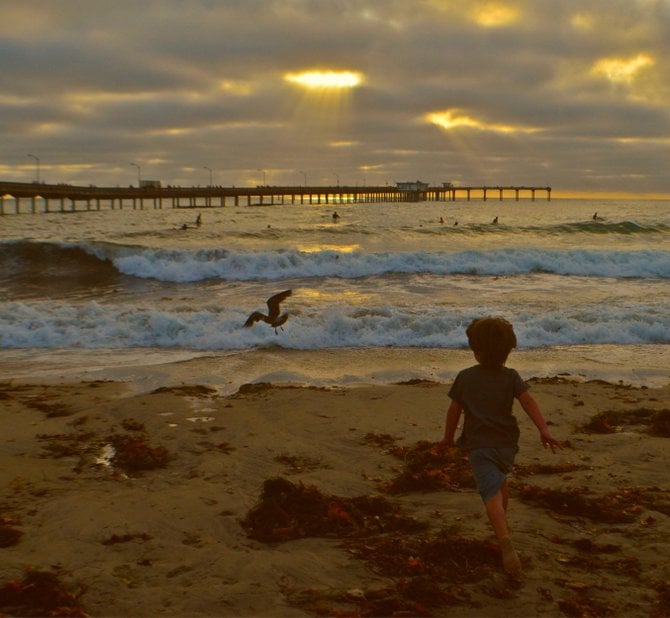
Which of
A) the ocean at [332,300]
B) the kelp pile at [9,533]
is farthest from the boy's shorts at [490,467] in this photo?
the ocean at [332,300]

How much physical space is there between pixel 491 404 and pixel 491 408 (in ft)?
0.08

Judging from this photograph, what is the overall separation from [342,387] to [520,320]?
20.5ft

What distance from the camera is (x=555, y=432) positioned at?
7355 mm

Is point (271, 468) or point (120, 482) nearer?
point (120, 482)

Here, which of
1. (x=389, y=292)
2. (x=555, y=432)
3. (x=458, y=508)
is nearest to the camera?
(x=458, y=508)

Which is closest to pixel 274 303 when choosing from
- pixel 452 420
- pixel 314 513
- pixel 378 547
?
pixel 314 513

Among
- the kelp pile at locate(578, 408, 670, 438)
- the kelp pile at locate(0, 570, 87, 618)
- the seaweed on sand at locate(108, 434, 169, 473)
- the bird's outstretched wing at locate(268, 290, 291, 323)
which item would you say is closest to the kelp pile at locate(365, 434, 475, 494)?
the kelp pile at locate(578, 408, 670, 438)

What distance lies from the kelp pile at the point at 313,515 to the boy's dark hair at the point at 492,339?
4.65ft

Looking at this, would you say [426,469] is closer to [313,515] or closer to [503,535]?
[313,515]

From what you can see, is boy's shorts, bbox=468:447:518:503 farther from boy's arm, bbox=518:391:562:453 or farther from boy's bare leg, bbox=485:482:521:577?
boy's arm, bbox=518:391:562:453

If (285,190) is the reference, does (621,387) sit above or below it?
below

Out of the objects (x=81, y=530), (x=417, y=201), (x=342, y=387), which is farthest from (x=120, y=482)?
(x=417, y=201)

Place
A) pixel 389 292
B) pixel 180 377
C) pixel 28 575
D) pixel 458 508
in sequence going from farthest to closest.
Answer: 1. pixel 389 292
2. pixel 180 377
3. pixel 458 508
4. pixel 28 575

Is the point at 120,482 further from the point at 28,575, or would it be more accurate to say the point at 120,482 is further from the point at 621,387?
the point at 621,387
